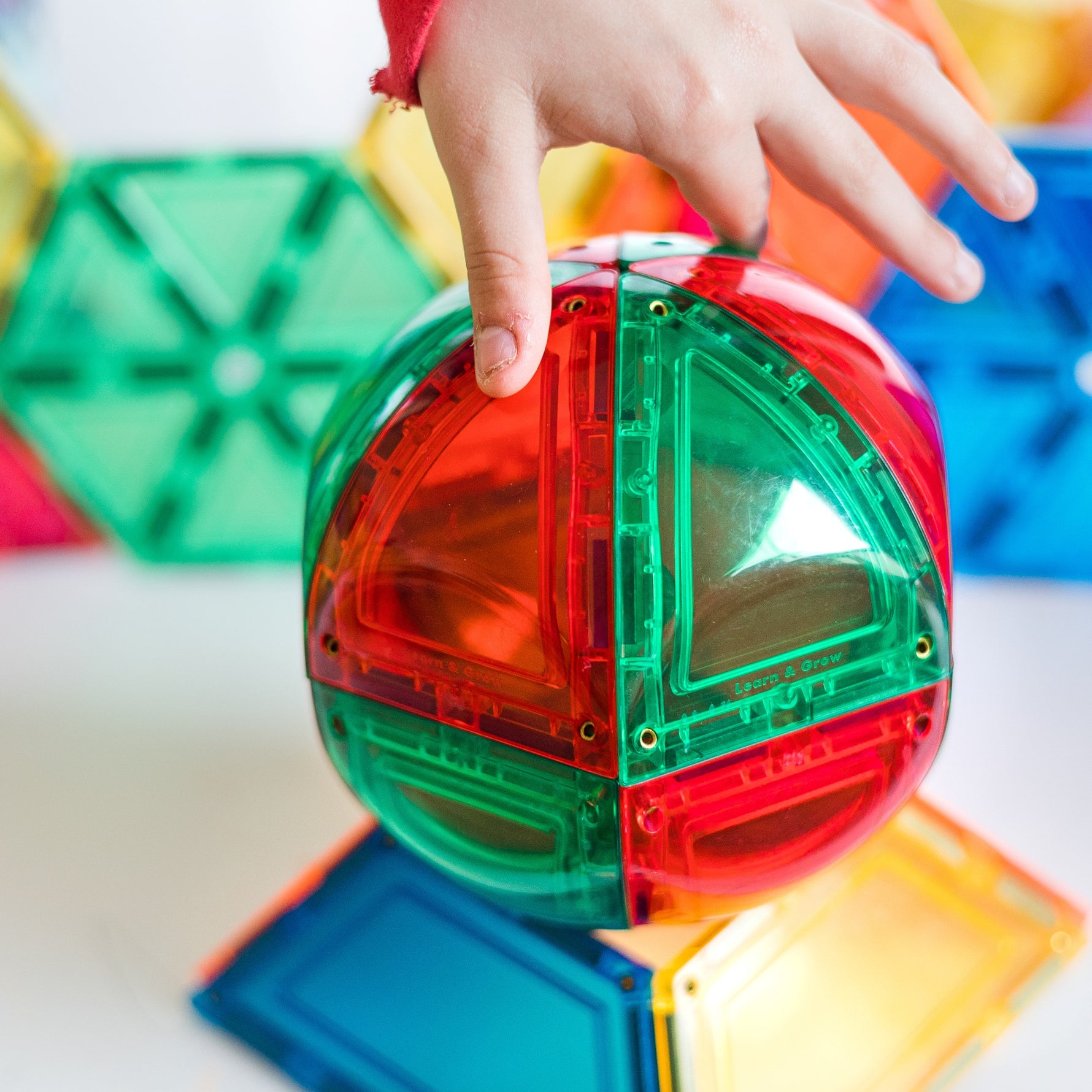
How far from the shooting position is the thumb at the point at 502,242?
0.52m

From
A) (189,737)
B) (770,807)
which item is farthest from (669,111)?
(189,737)

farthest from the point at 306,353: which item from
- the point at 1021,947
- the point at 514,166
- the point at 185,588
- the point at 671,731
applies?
the point at 1021,947

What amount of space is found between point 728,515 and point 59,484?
2.49 feet

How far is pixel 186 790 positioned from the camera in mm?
814

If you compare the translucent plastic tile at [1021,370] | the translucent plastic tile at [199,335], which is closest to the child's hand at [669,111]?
the translucent plastic tile at [1021,370]

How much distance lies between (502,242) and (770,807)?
29cm

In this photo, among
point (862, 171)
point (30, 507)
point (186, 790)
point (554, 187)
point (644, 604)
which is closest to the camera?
point (644, 604)

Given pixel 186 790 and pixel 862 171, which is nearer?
pixel 862 171

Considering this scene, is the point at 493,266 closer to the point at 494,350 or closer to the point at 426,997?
the point at 494,350

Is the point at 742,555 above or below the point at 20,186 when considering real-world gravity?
below

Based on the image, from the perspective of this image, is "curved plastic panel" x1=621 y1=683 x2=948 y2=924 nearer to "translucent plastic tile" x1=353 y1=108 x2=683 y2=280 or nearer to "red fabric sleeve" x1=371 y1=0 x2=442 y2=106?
"red fabric sleeve" x1=371 y1=0 x2=442 y2=106

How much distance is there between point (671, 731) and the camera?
511 mm

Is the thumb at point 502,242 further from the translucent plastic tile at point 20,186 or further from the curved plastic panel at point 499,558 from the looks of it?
the translucent plastic tile at point 20,186

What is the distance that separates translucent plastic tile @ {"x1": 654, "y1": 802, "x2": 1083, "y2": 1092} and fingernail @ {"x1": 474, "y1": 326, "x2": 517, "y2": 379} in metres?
0.37
